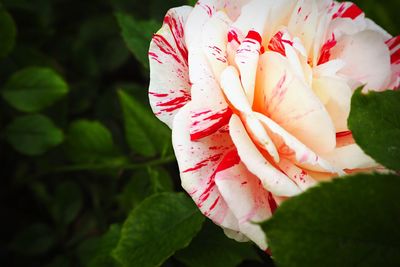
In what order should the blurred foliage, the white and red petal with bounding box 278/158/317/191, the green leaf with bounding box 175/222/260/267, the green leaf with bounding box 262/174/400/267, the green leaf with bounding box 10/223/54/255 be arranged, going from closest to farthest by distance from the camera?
the green leaf with bounding box 262/174/400/267 → the white and red petal with bounding box 278/158/317/191 → the green leaf with bounding box 175/222/260/267 → the blurred foliage → the green leaf with bounding box 10/223/54/255

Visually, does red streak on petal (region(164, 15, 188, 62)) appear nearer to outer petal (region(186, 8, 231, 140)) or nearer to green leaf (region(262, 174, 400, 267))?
outer petal (region(186, 8, 231, 140))

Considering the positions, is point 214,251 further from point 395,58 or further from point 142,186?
point 395,58

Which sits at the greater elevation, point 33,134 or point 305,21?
point 305,21

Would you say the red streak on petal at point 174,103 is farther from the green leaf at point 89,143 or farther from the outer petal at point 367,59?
the green leaf at point 89,143

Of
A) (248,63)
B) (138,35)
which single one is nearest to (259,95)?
(248,63)

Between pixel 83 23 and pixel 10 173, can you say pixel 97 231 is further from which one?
pixel 83 23

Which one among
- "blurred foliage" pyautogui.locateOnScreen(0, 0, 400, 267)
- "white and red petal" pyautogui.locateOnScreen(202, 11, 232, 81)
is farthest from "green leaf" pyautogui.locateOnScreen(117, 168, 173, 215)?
"white and red petal" pyautogui.locateOnScreen(202, 11, 232, 81)
